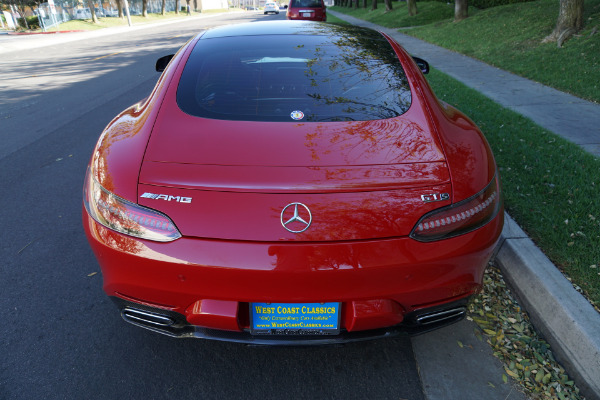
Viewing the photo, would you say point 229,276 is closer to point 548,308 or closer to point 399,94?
point 399,94

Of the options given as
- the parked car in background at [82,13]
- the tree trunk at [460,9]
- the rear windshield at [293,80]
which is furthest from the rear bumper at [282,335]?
the parked car in background at [82,13]

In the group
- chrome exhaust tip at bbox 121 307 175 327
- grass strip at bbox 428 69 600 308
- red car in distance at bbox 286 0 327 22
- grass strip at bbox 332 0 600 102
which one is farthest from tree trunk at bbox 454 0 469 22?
chrome exhaust tip at bbox 121 307 175 327

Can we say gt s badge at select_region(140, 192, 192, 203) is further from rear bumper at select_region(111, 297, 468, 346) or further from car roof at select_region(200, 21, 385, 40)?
car roof at select_region(200, 21, 385, 40)

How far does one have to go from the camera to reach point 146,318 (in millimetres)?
1938

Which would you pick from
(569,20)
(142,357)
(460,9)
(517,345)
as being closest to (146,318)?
(142,357)

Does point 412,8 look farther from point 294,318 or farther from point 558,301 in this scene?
point 294,318

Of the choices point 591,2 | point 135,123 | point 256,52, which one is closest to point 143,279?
point 135,123

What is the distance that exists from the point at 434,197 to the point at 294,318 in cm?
78

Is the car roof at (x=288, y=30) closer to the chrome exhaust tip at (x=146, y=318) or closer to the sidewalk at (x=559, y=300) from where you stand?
the sidewalk at (x=559, y=300)

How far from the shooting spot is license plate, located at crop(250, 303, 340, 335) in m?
1.78

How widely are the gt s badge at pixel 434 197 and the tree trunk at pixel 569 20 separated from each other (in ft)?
32.8

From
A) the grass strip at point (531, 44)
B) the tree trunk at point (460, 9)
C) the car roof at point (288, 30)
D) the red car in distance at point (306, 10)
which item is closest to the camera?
the car roof at point (288, 30)

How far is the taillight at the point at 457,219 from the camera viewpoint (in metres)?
1.76

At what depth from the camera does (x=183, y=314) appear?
1832 millimetres
